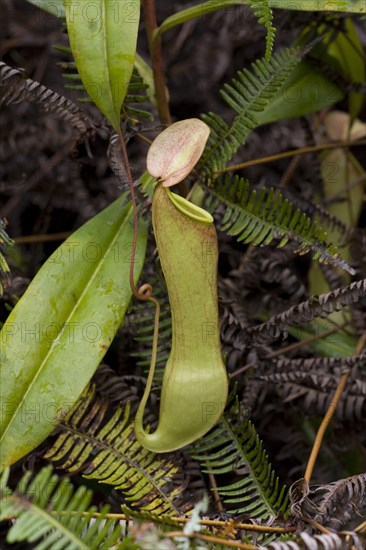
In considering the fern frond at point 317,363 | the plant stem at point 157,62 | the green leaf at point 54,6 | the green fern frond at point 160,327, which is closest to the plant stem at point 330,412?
the fern frond at point 317,363

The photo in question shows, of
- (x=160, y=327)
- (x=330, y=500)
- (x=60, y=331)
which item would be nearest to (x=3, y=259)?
(x=60, y=331)

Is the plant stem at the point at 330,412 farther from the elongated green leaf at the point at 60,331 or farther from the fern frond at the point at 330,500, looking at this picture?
the elongated green leaf at the point at 60,331

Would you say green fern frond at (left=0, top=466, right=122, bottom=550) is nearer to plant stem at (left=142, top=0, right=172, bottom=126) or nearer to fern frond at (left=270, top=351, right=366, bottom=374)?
fern frond at (left=270, top=351, right=366, bottom=374)

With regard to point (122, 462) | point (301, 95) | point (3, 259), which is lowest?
point (122, 462)

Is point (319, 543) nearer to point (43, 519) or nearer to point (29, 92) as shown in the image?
point (43, 519)

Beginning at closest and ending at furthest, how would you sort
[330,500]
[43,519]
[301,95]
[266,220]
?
[43,519] < [330,500] < [266,220] < [301,95]

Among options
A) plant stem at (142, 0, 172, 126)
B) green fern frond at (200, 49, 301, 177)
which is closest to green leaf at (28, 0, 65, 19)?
plant stem at (142, 0, 172, 126)
